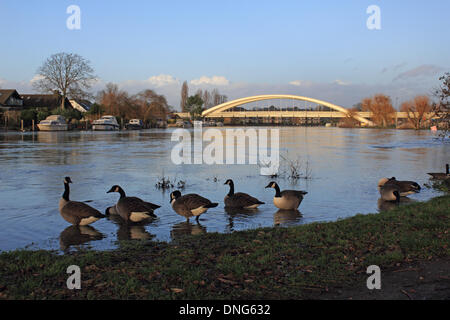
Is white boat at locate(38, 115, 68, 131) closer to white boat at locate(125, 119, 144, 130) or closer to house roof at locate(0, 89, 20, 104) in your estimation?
house roof at locate(0, 89, 20, 104)

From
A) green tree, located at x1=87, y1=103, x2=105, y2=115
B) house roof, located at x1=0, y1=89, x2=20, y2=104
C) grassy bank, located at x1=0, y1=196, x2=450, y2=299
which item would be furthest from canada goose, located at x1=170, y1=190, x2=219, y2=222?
green tree, located at x1=87, y1=103, x2=105, y2=115

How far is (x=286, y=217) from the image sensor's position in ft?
36.5

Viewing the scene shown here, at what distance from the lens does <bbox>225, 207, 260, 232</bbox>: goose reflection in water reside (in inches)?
429

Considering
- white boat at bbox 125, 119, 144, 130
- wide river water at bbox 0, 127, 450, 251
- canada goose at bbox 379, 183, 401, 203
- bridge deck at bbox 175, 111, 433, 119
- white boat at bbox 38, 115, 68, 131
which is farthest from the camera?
bridge deck at bbox 175, 111, 433, 119

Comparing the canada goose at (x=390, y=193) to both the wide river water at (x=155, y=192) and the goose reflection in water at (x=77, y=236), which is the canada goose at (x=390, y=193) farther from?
the goose reflection in water at (x=77, y=236)

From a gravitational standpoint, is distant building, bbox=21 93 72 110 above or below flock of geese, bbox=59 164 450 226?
above

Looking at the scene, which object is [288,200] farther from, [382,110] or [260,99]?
[260,99]

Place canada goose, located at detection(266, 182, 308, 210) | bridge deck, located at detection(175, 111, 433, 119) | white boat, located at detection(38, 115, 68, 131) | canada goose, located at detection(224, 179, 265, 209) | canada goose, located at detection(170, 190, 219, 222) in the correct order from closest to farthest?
canada goose, located at detection(170, 190, 219, 222) → canada goose, located at detection(266, 182, 308, 210) → canada goose, located at detection(224, 179, 265, 209) → white boat, located at detection(38, 115, 68, 131) → bridge deck, located at detection(175, 111, 433, 119)

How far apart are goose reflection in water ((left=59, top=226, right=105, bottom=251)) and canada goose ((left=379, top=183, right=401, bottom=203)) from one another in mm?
8584

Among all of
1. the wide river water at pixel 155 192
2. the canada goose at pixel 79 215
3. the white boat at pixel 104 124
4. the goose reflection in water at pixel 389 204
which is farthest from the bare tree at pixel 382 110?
the canada goose at pixel 79 215

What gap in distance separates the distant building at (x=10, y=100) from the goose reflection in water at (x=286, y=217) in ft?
250

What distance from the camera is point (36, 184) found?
1644 cm

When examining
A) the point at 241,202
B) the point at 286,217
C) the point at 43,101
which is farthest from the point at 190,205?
the point at 43,101
